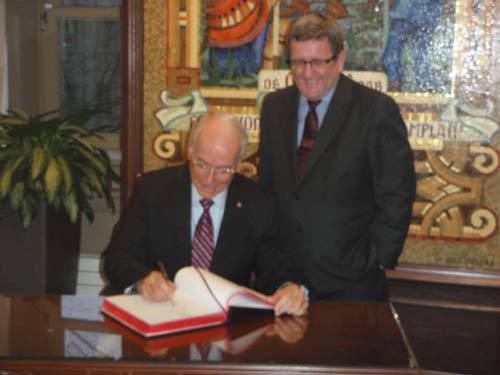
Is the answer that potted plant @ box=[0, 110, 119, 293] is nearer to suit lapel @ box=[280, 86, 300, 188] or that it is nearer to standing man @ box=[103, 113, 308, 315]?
suit lapel @ box=[280, 86, 300, 188]

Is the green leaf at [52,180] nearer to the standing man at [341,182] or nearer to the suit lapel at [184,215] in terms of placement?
the standing man at [341,182]

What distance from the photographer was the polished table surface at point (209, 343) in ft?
5.64

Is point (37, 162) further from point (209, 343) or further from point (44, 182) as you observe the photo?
point (209, 343)

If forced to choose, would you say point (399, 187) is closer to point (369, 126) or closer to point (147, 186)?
point (369, 126)

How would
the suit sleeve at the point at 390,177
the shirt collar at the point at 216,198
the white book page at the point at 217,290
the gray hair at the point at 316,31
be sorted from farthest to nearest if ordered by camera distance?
the suit sleeve at the point at 390,177, the gray hair at the point at 316,31, the shirt collar at the point at 216,198, the white book page at the point at 217,290

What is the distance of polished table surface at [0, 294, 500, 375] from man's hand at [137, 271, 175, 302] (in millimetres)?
135

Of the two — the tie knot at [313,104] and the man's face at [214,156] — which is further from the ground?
the tie knot at [313,104]

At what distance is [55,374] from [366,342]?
74cm

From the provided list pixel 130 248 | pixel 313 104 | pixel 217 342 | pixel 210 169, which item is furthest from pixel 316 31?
pixel 217 342

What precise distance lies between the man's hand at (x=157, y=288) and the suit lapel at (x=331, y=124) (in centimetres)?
97

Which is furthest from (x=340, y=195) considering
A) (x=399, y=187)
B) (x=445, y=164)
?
(x=445, y=164)

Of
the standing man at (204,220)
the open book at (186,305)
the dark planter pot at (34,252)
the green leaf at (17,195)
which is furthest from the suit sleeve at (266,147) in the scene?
the dark planter pot at (34,252)

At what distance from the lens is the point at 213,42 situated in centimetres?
384

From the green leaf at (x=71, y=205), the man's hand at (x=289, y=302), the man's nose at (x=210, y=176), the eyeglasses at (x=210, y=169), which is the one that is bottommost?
the green leaf at (x=71, y=205)
